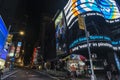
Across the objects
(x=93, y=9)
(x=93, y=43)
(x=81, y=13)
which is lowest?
(x=93, y=43)

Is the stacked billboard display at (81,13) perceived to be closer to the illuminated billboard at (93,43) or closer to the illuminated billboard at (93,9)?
the illuminated billboard at (93,9)

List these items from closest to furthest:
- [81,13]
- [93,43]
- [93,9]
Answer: [93,43] → [81,13] → [93,9]

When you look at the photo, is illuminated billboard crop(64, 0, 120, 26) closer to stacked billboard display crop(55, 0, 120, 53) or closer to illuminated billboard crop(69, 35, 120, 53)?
stacked billboard display crop(55, 0, 120, 53)

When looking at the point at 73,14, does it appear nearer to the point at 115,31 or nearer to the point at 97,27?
the point at 97,27

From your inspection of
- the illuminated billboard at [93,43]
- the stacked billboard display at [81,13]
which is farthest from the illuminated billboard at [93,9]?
the illuminated billboard at [93,43]

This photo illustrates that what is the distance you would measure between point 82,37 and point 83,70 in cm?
2423

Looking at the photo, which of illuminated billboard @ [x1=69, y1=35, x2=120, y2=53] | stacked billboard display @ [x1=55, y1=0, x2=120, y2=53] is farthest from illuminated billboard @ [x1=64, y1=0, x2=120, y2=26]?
illuminated billboard @ [x1=69, y1=35, x2=120, y2=53]

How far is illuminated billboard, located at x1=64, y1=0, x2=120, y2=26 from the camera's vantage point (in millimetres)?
58031

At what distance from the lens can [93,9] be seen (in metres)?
58.2

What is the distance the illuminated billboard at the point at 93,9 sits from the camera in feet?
190

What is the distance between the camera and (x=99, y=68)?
48.2m

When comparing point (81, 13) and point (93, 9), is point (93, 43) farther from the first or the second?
point (93, 9)

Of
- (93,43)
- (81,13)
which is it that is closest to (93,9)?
(81,13)

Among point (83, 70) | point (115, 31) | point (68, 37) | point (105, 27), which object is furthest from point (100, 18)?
point (83, 70)
